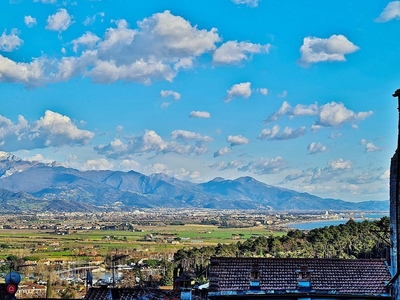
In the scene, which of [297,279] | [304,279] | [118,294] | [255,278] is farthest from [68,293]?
[304,279]

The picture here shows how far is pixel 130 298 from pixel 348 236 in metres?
36.9

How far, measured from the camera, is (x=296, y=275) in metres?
21.4

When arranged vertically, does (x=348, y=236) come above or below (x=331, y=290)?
above

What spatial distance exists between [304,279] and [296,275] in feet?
1.27

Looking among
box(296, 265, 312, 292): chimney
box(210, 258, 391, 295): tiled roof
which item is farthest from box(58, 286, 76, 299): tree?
box(296, 265, 312, 292): chimney

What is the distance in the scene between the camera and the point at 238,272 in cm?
2139

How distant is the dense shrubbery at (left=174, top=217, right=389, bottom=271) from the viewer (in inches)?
2002

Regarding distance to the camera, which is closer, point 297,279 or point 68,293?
point 297,279

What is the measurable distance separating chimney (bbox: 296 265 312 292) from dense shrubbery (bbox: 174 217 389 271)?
28125 mm

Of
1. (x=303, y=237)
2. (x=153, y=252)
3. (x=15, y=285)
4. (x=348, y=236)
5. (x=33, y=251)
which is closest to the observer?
(x=15, y=285)

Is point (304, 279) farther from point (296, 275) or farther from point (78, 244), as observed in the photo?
point (78, 244)

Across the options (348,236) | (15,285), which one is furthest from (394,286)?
(348,236)

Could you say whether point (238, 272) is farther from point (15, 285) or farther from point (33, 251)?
point (33, 251)

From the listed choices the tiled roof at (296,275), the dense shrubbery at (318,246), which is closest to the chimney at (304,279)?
the tiled roof at (296,275)
